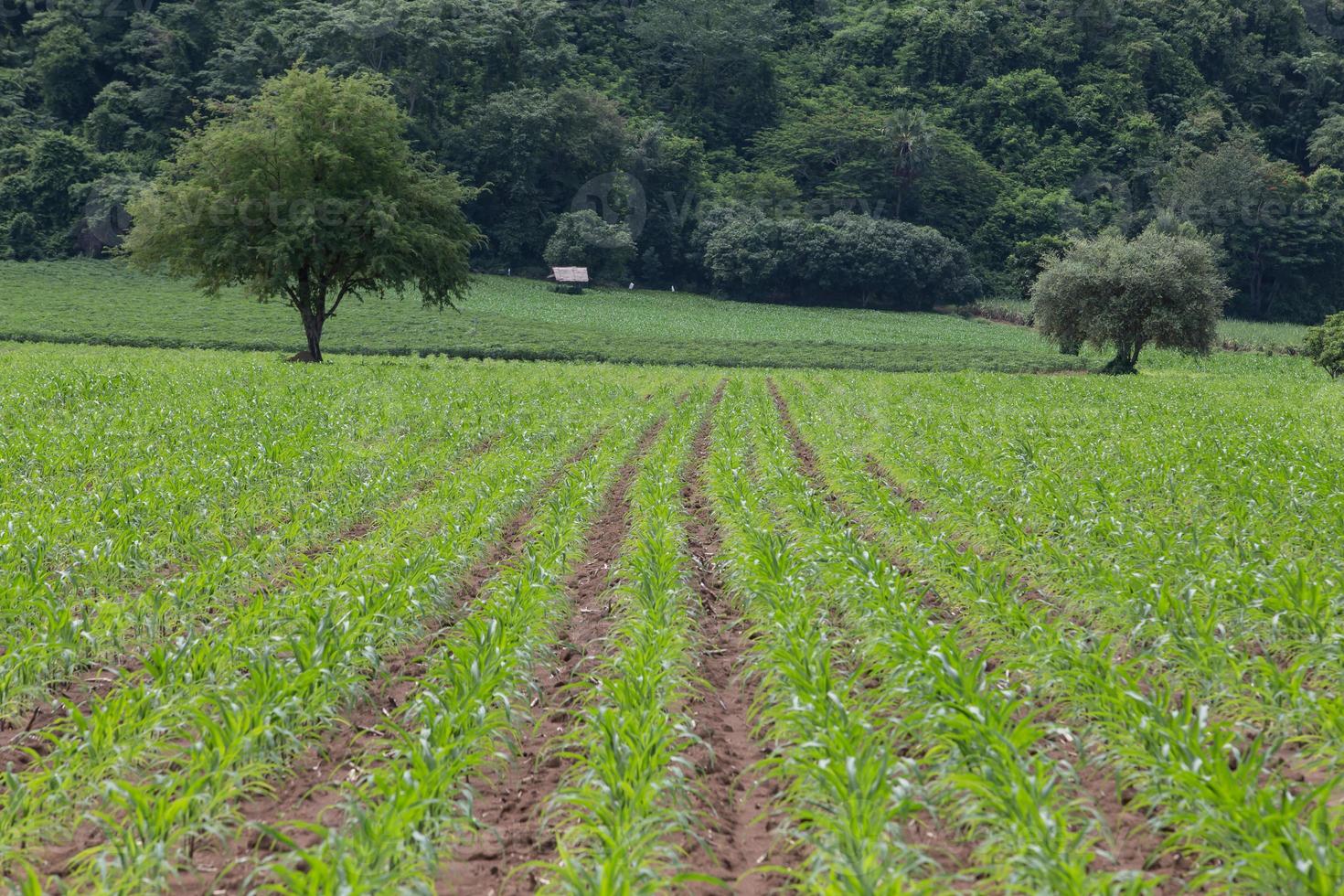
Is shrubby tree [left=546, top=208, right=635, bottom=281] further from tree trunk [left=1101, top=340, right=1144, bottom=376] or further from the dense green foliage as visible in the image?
tree trunk [left=1101, top=340, right=1144, bottom=376]

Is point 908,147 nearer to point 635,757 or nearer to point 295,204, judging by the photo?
point 295,204

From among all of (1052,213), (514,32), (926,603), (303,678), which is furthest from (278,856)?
(1052,213)

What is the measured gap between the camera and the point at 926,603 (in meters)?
8.82

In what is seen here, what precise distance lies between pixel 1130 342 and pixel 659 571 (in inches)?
1623

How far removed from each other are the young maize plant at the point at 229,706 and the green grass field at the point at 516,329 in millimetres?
38302

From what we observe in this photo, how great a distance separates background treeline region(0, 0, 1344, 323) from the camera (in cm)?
8062

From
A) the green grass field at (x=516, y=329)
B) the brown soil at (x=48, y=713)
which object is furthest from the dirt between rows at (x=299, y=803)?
the green grass field at (x=516, y=329)

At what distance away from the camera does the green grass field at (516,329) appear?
45.8 meters

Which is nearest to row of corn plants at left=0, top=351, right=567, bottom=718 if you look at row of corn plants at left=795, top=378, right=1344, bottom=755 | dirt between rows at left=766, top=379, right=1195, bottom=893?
dirt between rows at left=766, top=379, right=1195, bottom=893

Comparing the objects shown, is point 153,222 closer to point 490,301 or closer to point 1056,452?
point 1056,452

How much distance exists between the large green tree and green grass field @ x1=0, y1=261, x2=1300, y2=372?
36.0 feet

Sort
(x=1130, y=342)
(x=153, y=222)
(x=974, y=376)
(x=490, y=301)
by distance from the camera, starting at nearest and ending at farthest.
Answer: (x=153, y=222)
(x=974, y=376)
(x=1130, y=342)
(x=490, y=301)

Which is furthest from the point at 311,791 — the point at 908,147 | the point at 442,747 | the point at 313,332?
the point at 908,147

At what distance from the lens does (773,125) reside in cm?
10388
